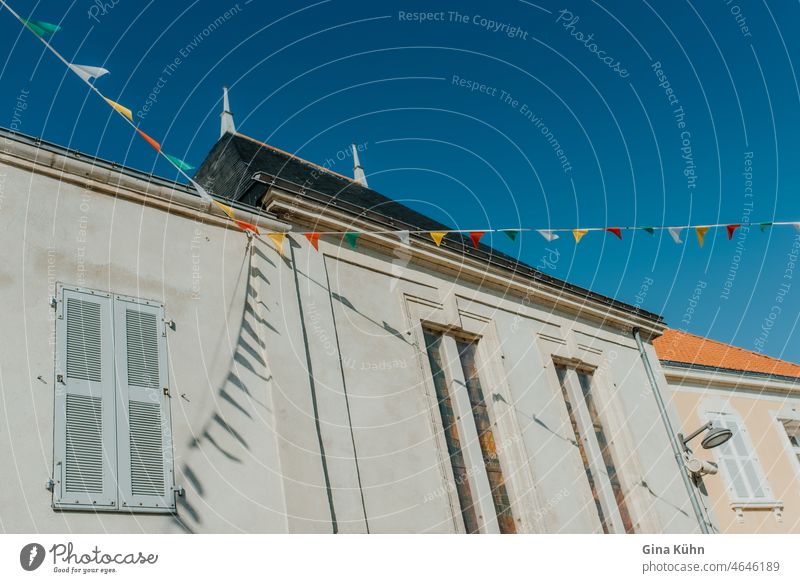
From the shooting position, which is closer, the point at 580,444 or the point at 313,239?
the point at 313,239

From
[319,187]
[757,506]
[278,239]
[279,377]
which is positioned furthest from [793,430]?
[279,377]

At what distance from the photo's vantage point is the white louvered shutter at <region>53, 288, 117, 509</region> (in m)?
6.63

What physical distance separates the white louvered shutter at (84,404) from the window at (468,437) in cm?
444

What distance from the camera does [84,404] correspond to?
277 inches

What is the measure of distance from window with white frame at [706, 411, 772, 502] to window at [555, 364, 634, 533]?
3143 millimetres

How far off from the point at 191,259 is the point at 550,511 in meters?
5.77

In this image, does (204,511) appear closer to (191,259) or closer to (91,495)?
(91,495)

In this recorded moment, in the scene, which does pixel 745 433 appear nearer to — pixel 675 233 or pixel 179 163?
pixel 675 233

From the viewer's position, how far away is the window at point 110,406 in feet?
22.1

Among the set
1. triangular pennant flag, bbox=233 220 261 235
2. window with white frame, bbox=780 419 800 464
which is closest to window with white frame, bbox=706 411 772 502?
window with white frame, bbox=780 419 800 464

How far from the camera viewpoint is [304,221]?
10.2 meters

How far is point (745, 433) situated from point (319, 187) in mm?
9558

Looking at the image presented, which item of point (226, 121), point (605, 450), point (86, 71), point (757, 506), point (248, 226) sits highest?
point (226, 121)
